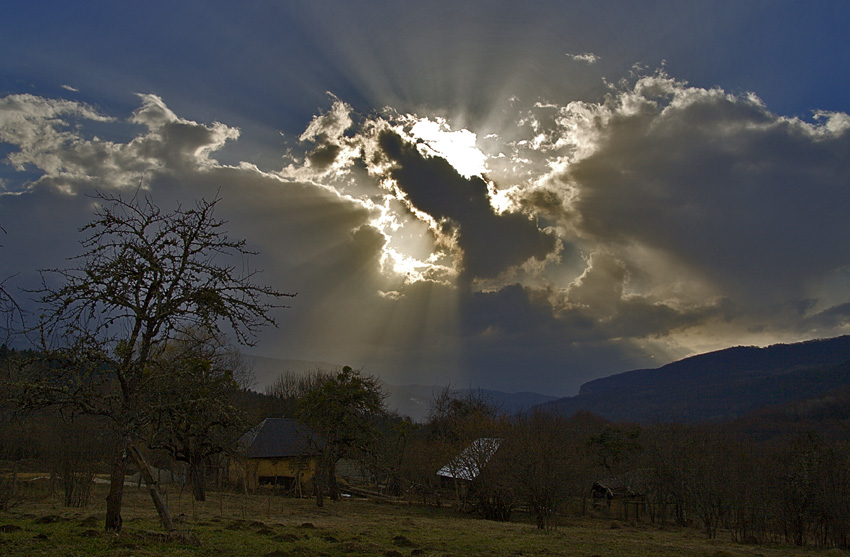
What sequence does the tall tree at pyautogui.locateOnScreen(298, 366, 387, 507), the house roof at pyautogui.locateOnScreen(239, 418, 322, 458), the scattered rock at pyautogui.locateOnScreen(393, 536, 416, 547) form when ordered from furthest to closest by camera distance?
the house roof at pyautogui.locateOnScreen(239, 418, 322, 458), the tall tree at pyautogui.locateOnScreen(298, 366, 387, 507), the scattered rock at pyautogui.locateOnScreen(393, 536, 416, 547)

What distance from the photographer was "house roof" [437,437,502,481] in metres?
42.4

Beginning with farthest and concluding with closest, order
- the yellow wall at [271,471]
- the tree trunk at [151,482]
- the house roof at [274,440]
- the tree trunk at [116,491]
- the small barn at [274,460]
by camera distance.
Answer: the house roof at [274,440] → the small barn at [274,460] → the yellow wall at [271,471] → the tree trunk at [116,491] → the tree trunk at [151,482]

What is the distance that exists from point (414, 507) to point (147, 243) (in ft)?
134

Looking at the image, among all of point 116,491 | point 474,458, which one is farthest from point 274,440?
point 116,491

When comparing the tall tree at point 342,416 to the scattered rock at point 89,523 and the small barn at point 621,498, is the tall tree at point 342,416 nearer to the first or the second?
the scattered rock at point 89,523

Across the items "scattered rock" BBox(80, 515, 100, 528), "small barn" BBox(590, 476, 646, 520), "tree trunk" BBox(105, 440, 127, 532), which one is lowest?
"small barn" BBox(590, 476, 646, 520)

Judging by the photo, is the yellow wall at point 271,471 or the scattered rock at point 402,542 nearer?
the scattered rock at point 402,542

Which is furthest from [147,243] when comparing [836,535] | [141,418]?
[836,535]

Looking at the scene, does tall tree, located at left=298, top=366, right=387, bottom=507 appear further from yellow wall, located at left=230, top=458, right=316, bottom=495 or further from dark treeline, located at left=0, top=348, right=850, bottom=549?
yellow wall, located at left=230, top=458, right=316, bottom=495

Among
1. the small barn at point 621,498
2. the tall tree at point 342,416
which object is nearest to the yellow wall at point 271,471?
the tall tree at point 342,416

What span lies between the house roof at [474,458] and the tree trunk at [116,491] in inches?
1284

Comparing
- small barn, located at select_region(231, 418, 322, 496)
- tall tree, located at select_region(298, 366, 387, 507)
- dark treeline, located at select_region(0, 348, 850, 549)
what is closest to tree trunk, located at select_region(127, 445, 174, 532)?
dark treeline, located at select_region(0, 348, 850, 549)

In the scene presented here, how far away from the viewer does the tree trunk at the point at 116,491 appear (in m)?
12.3

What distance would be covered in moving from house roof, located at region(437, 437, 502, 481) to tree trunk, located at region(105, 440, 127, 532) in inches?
1284
